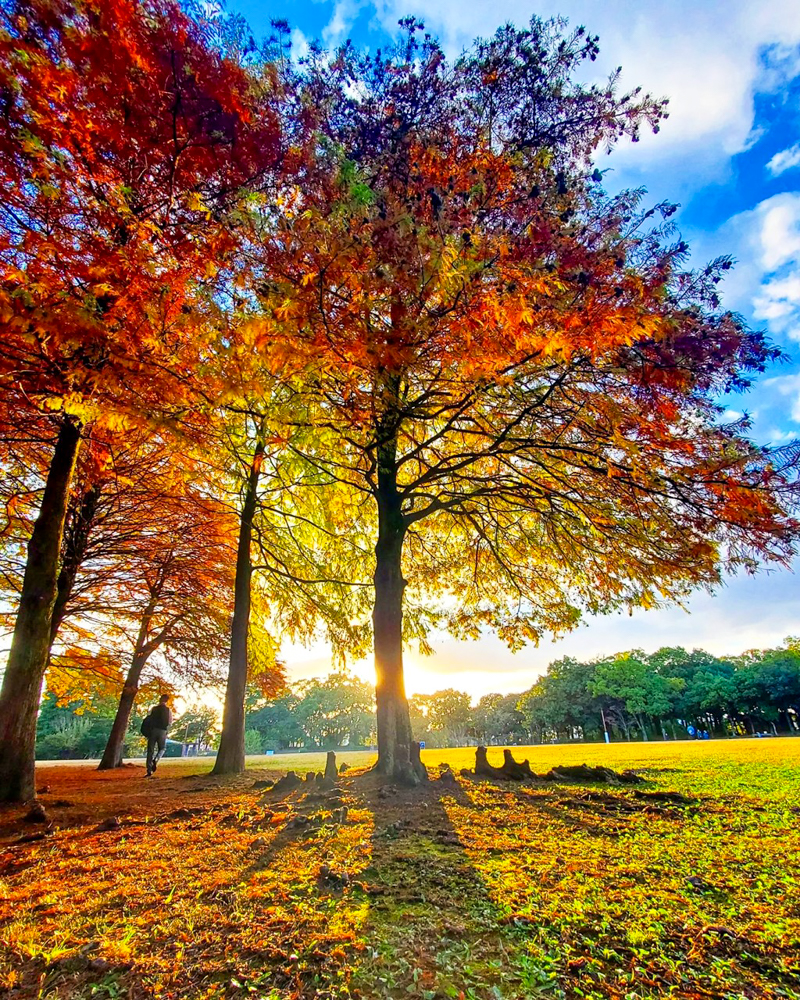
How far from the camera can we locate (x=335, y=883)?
2.71 meters

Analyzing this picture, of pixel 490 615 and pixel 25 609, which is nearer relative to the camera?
pixel 25 609

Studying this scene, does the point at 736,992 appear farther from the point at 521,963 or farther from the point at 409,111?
the point at 409,111

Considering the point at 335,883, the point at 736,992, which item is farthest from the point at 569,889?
the point at 335,883

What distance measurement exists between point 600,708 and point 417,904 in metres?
76.1

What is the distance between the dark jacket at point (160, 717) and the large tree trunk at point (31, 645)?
5.56 meters

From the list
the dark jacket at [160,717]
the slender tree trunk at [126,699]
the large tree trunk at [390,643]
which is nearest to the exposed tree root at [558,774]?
the large tree trunk at [390,643]

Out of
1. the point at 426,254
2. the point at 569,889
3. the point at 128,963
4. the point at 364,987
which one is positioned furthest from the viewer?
the point at 426,254

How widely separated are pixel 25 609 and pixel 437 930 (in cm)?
658

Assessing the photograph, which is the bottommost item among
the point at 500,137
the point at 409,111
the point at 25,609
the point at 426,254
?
the point at 25,609

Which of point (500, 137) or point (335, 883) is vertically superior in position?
point (500, 137)

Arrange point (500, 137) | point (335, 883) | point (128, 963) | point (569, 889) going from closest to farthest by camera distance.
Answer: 1. point (128, 963)
2. point (569, 889)
3. point (335, 883)
4. point (500, 137)

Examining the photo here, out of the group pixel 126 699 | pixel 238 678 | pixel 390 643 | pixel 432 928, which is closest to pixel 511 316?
pixel 432 928

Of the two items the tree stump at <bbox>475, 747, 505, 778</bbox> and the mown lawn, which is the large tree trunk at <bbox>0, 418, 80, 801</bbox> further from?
the tree stump at <bbox>475, 747, 505, 778</bbox>

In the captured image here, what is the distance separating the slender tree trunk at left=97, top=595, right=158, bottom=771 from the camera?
45.8 ft
